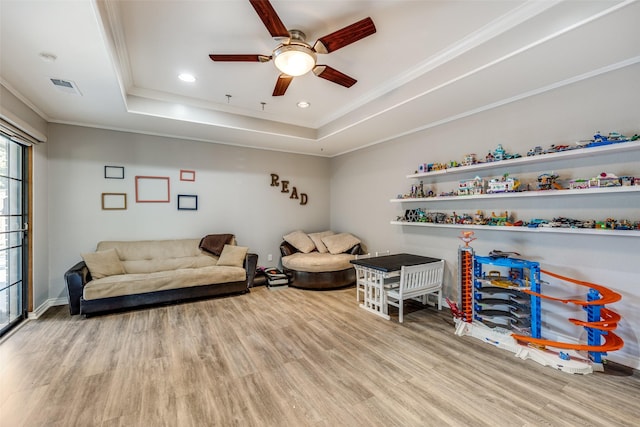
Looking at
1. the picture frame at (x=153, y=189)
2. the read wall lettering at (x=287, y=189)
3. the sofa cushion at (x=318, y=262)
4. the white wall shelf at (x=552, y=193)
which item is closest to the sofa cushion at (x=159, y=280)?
the sofa cushion at (x=318, y=262)

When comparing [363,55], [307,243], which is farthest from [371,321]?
[363,55]

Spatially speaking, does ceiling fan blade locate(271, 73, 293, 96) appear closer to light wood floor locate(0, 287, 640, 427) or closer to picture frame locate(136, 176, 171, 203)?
light wood floor locate(0, 287, 640, 427)

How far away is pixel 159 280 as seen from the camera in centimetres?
381

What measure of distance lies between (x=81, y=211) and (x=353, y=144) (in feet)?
14.5

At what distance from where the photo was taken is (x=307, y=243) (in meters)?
5.45

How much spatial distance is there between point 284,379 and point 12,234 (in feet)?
11.6

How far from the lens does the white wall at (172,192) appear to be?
3.99m

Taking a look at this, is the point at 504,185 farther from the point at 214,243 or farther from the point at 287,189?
the point at 214,243

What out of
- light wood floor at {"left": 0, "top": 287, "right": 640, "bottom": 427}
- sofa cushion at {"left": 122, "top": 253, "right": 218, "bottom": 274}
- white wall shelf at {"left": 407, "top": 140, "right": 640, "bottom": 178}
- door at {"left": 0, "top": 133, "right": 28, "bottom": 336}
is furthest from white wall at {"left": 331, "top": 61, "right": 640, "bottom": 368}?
door at {"left": 0, "top": 133, "right": 28, "bottom": 336}

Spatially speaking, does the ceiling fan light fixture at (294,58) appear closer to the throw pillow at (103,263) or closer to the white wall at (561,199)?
the white wall at (561,199)

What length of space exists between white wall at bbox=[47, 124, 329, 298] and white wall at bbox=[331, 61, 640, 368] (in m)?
2.50

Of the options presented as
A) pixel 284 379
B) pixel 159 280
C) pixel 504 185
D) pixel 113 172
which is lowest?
pixel 284 379

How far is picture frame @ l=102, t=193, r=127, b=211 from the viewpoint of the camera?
4.22 metres

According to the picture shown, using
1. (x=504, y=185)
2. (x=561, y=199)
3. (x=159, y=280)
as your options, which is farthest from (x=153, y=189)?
(x=561, y=199)
